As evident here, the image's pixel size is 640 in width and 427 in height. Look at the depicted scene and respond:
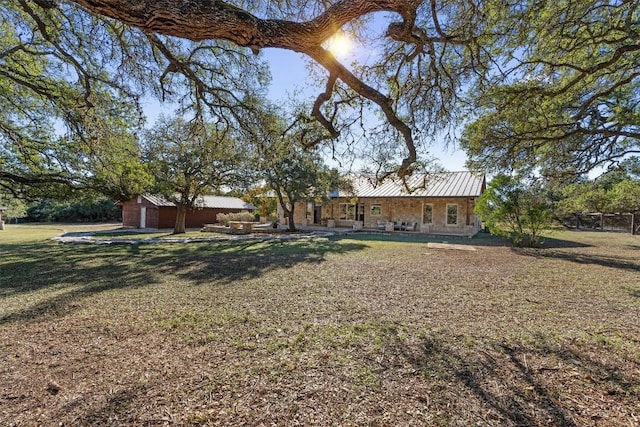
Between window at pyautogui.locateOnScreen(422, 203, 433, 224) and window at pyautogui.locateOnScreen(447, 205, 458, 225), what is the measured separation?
3.93ft

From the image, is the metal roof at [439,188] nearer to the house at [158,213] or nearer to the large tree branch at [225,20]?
the house at [158,213]

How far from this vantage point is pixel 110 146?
8.15 m

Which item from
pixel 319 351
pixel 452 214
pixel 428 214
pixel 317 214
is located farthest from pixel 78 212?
pixel 319 351

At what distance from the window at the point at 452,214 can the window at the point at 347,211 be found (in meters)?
7.52

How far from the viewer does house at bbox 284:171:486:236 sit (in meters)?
20.7

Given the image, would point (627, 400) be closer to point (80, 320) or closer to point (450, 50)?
point (450, 50)

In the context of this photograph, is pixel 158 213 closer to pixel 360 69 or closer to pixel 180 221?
pixel 180 221

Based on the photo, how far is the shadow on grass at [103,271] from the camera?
5.44m

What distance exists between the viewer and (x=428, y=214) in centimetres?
2245

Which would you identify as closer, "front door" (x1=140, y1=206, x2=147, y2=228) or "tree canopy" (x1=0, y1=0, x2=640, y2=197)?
"tree canopy" (x1=0, y1=0, x2=640, y2=197)

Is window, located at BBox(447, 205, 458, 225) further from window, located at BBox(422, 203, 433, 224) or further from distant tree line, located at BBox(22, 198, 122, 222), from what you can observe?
distant tree line, located at BBox(22, 198, 122, 222)

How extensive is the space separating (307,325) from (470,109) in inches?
242

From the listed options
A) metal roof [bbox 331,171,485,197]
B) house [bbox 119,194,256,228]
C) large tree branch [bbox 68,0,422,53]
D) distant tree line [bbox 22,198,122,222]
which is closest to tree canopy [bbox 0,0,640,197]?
large tree branch [bbox 68,0,422,53]

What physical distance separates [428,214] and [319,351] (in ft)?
68.1
